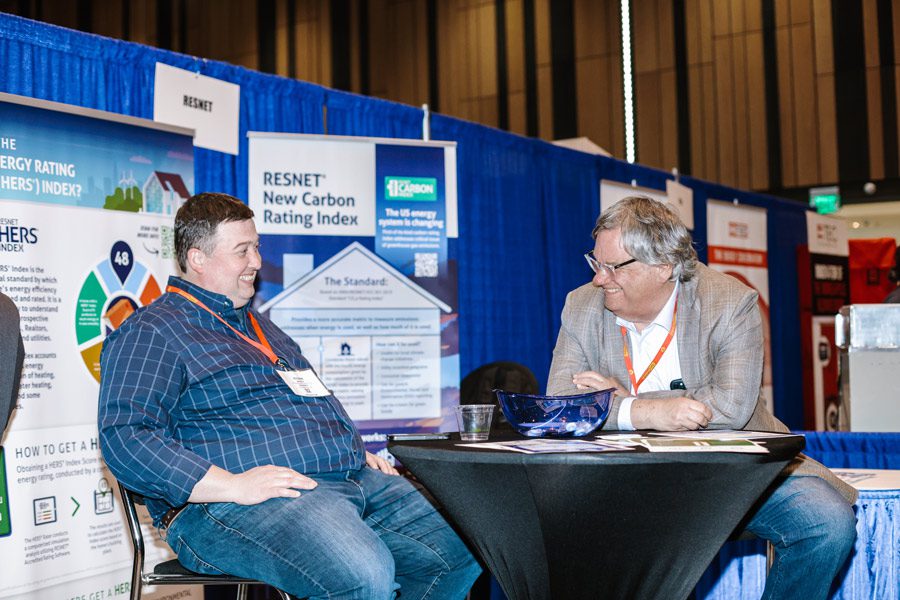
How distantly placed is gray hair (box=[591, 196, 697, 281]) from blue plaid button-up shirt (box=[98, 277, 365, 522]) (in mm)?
857

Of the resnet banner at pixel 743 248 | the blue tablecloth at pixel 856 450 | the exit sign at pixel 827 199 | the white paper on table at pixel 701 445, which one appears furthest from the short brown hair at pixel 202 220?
the exit sign at pixel 827 199

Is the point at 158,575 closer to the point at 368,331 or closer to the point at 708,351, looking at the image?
the point at 708,351

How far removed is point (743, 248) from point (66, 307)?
5.41 metres

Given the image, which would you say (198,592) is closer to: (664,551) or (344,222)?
(344,222)

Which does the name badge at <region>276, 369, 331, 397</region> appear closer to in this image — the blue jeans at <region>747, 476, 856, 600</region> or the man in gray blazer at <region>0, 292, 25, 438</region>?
the man in gray blazer at <region>0, 292, 25, 438</region>

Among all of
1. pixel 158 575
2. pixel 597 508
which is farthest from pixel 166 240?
pixel 597 508

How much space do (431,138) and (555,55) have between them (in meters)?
6.02

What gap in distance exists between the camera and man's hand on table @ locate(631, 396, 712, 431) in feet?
6.77

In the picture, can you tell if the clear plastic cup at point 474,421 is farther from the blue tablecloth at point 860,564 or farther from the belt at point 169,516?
the blue tablecloth at point 860,564

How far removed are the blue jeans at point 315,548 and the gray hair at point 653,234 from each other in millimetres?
895

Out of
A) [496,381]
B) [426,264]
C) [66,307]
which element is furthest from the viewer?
[426,264]

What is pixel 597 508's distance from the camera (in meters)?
1.61

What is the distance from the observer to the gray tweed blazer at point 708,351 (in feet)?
7.30

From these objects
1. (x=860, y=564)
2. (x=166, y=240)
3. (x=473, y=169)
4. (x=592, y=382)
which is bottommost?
(x=860, y=564)
